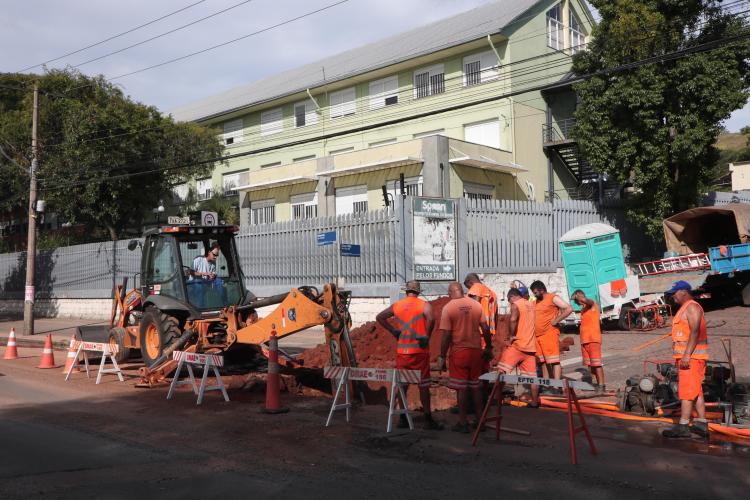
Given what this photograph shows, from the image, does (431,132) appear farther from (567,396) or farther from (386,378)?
(567,396)

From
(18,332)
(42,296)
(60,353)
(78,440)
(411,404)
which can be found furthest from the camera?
(42,296)

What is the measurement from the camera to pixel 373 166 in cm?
2866

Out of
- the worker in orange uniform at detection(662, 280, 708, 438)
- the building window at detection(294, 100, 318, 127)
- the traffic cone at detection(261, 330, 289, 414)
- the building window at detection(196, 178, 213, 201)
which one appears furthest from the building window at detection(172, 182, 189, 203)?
the worker in orange uniform at detection(662, 280, 708, 438)

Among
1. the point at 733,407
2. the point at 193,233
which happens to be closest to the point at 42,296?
the point at 193,233

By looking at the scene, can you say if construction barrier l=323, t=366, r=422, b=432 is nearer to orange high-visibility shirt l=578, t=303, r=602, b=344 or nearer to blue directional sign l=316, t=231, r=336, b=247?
orange high-visibility shirt l=578, t=303, r=602, b=344

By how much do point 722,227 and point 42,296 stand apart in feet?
92.8

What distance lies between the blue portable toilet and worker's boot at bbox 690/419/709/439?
10.3m

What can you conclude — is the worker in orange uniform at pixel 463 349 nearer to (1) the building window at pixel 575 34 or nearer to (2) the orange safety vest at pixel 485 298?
(2) the orange safety vest at pixel 485 298

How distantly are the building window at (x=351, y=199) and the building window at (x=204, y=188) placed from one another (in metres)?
14.1

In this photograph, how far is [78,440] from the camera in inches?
321

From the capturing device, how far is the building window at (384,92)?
34031 millimetres

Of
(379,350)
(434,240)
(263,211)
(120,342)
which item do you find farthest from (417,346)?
(263,211)

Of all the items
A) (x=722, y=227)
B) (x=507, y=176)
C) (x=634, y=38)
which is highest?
(x=634, y=38)

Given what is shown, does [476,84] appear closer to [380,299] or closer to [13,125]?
[380,299]
